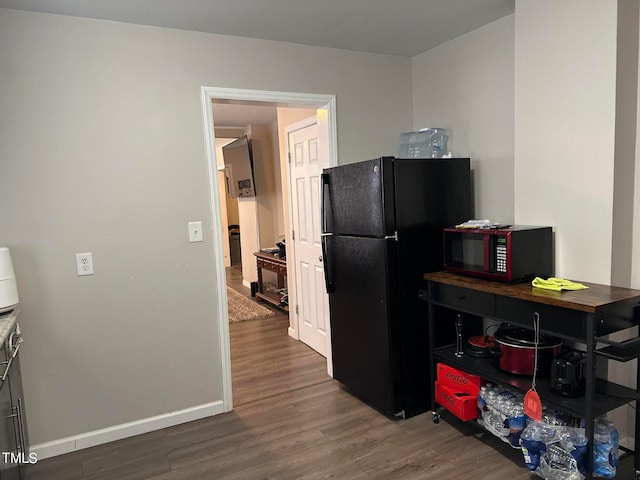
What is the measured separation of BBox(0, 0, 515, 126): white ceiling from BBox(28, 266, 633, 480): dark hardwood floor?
2.49 m

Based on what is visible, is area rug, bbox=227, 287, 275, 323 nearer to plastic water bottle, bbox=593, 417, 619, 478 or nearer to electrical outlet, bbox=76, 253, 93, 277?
electrical outlet, bbox=76, 253, 93, 277

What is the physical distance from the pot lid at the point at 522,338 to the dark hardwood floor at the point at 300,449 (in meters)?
0.65

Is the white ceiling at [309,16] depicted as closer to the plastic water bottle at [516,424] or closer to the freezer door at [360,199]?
the freezer door at [360,199]

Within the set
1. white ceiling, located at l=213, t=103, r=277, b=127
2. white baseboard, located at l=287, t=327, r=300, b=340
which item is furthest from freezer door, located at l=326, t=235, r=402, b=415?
white ceiling, located at l=213, t=103, r=277, b=127

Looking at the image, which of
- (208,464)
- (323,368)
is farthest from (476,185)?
(208,464)

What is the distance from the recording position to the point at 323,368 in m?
3.69

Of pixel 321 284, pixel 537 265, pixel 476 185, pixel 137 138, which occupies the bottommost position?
pixel 321 284

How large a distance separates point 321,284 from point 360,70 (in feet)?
5.73

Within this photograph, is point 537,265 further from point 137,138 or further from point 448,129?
point 137,138

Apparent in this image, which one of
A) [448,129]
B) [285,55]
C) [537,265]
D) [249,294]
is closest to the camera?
[537,265]

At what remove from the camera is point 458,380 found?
8.42 ft

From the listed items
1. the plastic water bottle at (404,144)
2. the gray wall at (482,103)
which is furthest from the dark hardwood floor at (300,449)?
the plastic water bottle at (404,144)

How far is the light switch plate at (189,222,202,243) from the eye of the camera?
9.32 feet

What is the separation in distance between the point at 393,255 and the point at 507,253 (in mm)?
669
